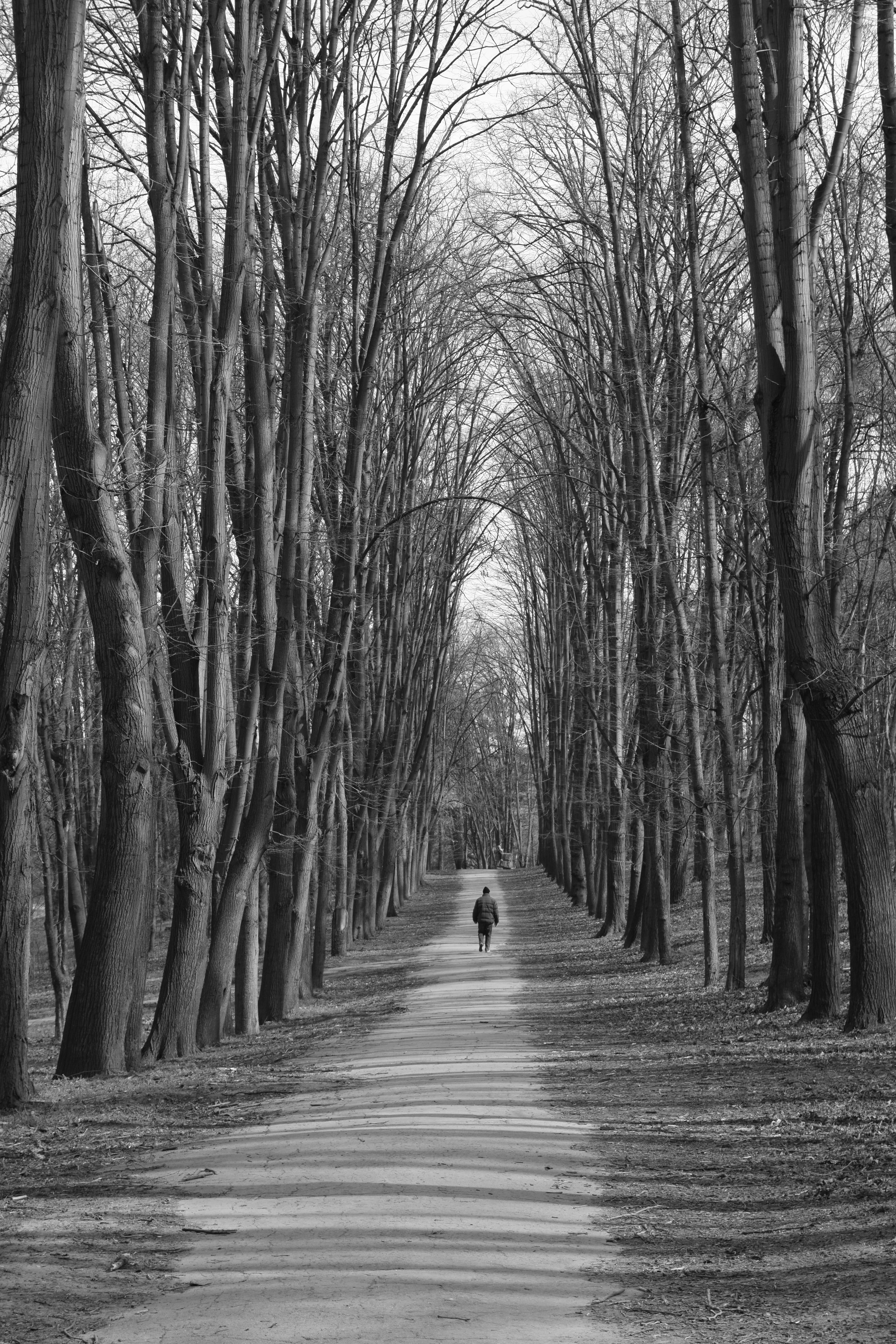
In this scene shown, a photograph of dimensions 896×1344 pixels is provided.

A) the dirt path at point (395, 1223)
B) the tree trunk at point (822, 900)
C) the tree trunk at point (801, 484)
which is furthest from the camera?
the tree trunk at point (822, 900)

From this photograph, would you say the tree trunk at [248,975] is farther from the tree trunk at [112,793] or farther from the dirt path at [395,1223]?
the dirt path at [395,1223]

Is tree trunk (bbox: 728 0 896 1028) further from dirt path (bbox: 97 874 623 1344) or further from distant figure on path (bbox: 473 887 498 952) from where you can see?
distant figure on path (bbox: 473 887 498 952)

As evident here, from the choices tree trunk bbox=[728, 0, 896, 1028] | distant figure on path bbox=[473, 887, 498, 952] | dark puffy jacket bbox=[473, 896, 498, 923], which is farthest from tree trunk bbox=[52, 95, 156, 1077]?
dark puffy jacket bbox=[473, 896, 498, 923]

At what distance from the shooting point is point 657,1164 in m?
7.16

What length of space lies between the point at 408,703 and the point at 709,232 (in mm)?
16583

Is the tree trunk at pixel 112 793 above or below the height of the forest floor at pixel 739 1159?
above

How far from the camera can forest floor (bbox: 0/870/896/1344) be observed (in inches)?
188

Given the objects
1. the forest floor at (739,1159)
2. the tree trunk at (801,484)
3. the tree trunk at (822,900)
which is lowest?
the forest floor at (739,1159)

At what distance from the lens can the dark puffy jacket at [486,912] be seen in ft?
79.6

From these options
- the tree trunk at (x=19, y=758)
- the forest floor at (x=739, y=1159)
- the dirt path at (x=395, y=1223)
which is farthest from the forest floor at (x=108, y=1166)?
the forest floor at (x=739, y=1159)

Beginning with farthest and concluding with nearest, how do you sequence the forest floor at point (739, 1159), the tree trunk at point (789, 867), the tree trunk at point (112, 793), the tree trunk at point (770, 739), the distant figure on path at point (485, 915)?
the distant figure on path at point (485, 915), the tree trunk at point (770, 739), the tree trunk at point (789, 867), the tree trunk at point (112, 793), the forest floor at point (739, 1159)

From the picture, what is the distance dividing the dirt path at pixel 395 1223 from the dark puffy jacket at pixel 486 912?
45.9 feet

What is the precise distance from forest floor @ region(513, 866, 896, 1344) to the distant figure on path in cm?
924

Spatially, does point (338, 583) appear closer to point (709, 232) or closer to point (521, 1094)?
point (709, 232)
